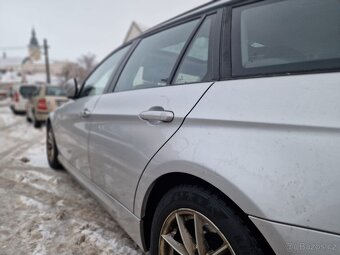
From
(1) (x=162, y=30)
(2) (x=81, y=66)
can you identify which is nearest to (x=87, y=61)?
(2) (x=81, y=66)

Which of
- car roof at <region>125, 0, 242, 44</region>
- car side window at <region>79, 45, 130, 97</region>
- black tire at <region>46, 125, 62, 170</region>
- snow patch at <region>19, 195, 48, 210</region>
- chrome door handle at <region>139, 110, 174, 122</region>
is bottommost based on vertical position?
snow patch at <region>19, 195, 48, 210</region>

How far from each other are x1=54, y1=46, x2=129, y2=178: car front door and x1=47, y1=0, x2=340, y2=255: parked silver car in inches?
25.0

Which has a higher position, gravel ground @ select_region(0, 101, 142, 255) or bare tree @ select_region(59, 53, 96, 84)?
bare tree @ select_region(59, 53, 96, 84)

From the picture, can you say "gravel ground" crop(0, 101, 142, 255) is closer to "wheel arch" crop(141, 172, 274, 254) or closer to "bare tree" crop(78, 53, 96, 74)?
"wheel arch" crop(141, 172, 274, 254)

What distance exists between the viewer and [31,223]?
2.70 m

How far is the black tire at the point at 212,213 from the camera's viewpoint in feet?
3.96

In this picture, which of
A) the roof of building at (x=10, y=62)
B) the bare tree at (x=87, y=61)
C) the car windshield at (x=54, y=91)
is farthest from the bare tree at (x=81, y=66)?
the car windshield at (x=54, y=91)

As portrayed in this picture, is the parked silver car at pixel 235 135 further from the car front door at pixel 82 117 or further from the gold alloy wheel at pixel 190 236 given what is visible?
the car front door at pixel 82 117

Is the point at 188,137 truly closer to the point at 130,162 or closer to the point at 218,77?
the point at 218,77

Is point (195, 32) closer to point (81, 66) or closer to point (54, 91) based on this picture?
point (54, 91)

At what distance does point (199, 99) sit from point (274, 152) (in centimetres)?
52

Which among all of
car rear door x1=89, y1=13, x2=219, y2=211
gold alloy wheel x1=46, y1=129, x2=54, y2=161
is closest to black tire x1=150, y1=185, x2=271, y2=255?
car rear door x1=89, y1=13, x2=219, y2=211

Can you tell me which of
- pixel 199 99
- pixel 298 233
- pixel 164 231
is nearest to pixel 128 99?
pixel 199 99

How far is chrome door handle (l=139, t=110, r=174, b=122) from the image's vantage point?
161cm
